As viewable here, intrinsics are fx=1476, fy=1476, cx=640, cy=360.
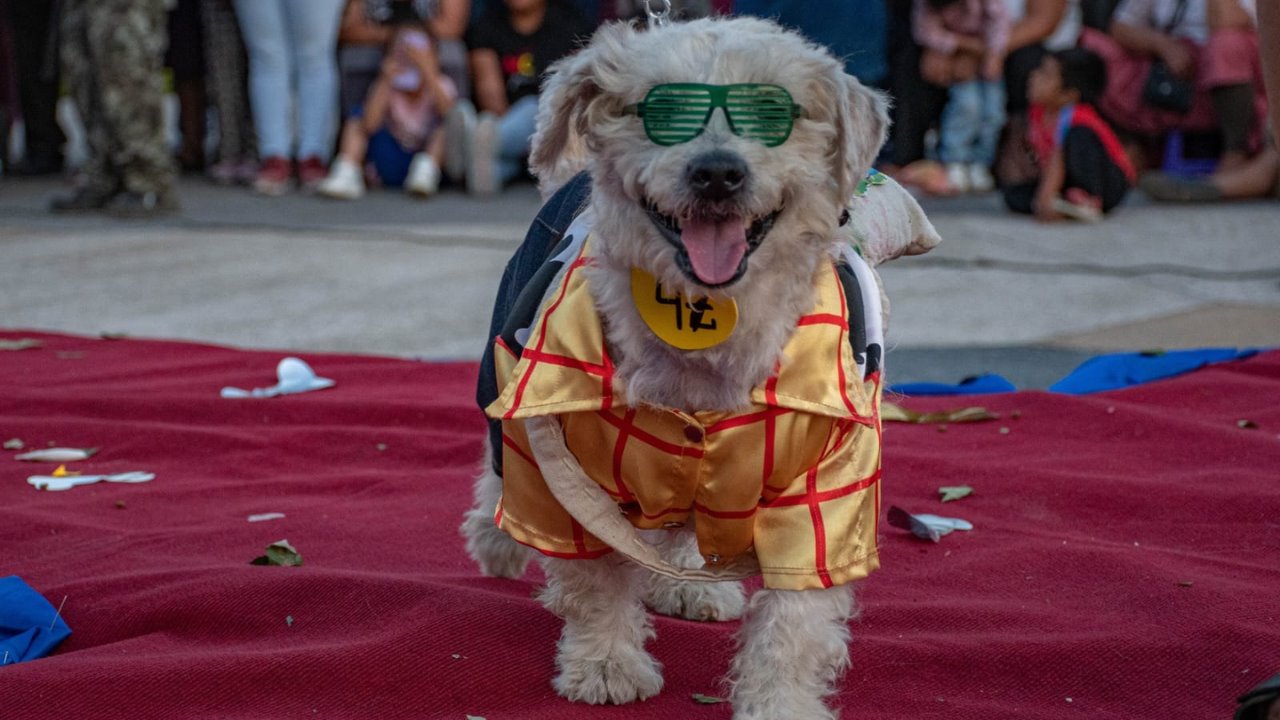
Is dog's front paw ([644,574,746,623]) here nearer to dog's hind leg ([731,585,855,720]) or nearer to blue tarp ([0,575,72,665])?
dog's hind leg ([731,585,855,720])

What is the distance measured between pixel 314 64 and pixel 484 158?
131 centimetres

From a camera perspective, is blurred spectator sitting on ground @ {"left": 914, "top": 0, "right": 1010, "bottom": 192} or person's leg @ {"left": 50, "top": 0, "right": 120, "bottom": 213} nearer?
person's leg @ {"left": 50, "top": 0, "right": 120, "bottom": 213}

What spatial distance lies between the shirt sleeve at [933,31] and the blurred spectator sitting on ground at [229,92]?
481 centimetres

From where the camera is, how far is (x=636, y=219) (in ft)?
7.46

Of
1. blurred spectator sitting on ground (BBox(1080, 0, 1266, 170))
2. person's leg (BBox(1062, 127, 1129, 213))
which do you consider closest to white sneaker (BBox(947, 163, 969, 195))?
blurred spectator sitting on ground (BBox(1080, 0, 1266, 170))

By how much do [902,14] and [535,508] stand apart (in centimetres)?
815

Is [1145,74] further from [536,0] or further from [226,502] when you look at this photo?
[226,502]

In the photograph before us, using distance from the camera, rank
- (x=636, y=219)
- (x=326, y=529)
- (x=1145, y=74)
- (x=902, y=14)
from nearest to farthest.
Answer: (x=636, y=219), (x=326, y=529), (x=1145, y=74), (x=902, y=14)

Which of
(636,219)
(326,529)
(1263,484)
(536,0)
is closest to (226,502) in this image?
(326,529)

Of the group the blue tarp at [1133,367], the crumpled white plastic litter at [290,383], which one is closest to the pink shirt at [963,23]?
the blue tarp at [1133,367]

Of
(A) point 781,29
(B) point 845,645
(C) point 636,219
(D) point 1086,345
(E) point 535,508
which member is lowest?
(D) point 1086,345

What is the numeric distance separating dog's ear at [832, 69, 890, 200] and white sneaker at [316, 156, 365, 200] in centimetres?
791

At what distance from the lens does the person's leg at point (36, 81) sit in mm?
11102

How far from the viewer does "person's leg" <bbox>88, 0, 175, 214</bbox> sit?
7910mm
